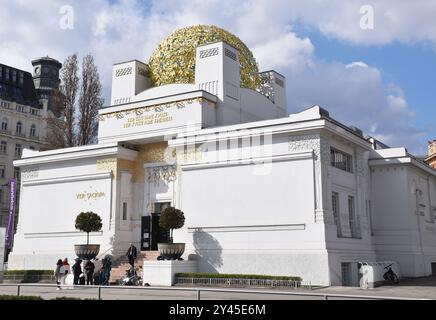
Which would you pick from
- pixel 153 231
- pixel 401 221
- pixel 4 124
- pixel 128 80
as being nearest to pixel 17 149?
pixel 4 124

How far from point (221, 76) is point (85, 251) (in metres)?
11.4

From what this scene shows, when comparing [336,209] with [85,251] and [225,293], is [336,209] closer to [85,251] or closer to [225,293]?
[225,293]

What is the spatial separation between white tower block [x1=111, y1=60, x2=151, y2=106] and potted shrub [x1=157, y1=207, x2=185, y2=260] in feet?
32.6

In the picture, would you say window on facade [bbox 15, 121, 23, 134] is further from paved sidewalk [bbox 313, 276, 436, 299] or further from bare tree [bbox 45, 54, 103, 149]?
paved sidewalk [bbox 313, 276, 436, 299]

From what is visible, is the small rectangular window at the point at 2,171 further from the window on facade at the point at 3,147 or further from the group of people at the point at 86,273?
the group of people at the point at 86,273

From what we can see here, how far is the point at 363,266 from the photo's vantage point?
20797mm

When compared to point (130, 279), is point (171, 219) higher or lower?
higher

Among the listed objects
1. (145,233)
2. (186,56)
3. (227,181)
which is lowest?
(145,233)

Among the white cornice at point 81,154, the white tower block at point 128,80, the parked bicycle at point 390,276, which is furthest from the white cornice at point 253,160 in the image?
the white tower block at point 128,80

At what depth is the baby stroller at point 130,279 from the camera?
72.6 feet

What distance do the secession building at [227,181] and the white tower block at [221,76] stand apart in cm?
8

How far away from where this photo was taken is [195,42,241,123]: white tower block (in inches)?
1075

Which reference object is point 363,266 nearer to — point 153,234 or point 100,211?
point 153,234

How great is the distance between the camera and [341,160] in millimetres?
24875
